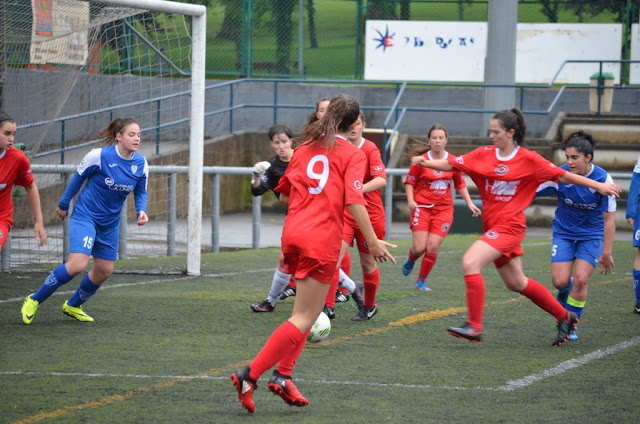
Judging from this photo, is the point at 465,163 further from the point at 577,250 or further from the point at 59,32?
the point at 59,32

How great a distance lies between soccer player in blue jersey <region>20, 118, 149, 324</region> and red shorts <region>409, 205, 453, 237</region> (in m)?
3.63

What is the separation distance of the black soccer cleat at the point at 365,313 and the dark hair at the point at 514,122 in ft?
6.88

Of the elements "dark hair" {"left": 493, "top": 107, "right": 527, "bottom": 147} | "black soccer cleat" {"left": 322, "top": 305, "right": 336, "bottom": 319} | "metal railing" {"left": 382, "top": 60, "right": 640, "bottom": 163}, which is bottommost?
"black soccer cleat" {"left": 322, "top": 305, "right": 336, "bottom": 319}

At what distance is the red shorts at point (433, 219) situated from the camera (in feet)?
33.8

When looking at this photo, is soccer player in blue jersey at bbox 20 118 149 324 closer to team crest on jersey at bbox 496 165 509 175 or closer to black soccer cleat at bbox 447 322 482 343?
black soccer cleat at bbox 447 322 482 343

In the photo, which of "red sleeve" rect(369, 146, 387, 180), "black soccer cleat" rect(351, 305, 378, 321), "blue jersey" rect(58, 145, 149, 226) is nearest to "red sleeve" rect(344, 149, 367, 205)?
"red sleeve" rect(369, 146, 387, 180)

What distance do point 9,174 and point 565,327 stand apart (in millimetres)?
4716

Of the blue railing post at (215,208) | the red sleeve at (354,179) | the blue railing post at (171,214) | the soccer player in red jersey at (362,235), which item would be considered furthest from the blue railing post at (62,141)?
the red sleeve at (354,179)

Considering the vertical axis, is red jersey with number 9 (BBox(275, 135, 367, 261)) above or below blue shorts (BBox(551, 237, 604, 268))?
above

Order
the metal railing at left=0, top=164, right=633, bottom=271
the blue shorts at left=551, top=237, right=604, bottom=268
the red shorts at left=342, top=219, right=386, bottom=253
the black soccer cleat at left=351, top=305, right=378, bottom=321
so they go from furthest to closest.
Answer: the metal railing at left=0, top=164, right=633, bottom=271
the black soccer cleat at left=351, top=305, right=378, bottom=321
the red shorts at left=342, top=219, right=386, bottom=253
the blue shorts at left=551, top=237, right=604, bottom=268

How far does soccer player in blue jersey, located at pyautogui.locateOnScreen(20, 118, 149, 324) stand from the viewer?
25.1ft

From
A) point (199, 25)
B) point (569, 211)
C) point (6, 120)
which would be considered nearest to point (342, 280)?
point (569, 211)

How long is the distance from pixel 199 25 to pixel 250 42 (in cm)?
1202

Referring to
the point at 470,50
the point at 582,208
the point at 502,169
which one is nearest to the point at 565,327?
the point at 582,208
